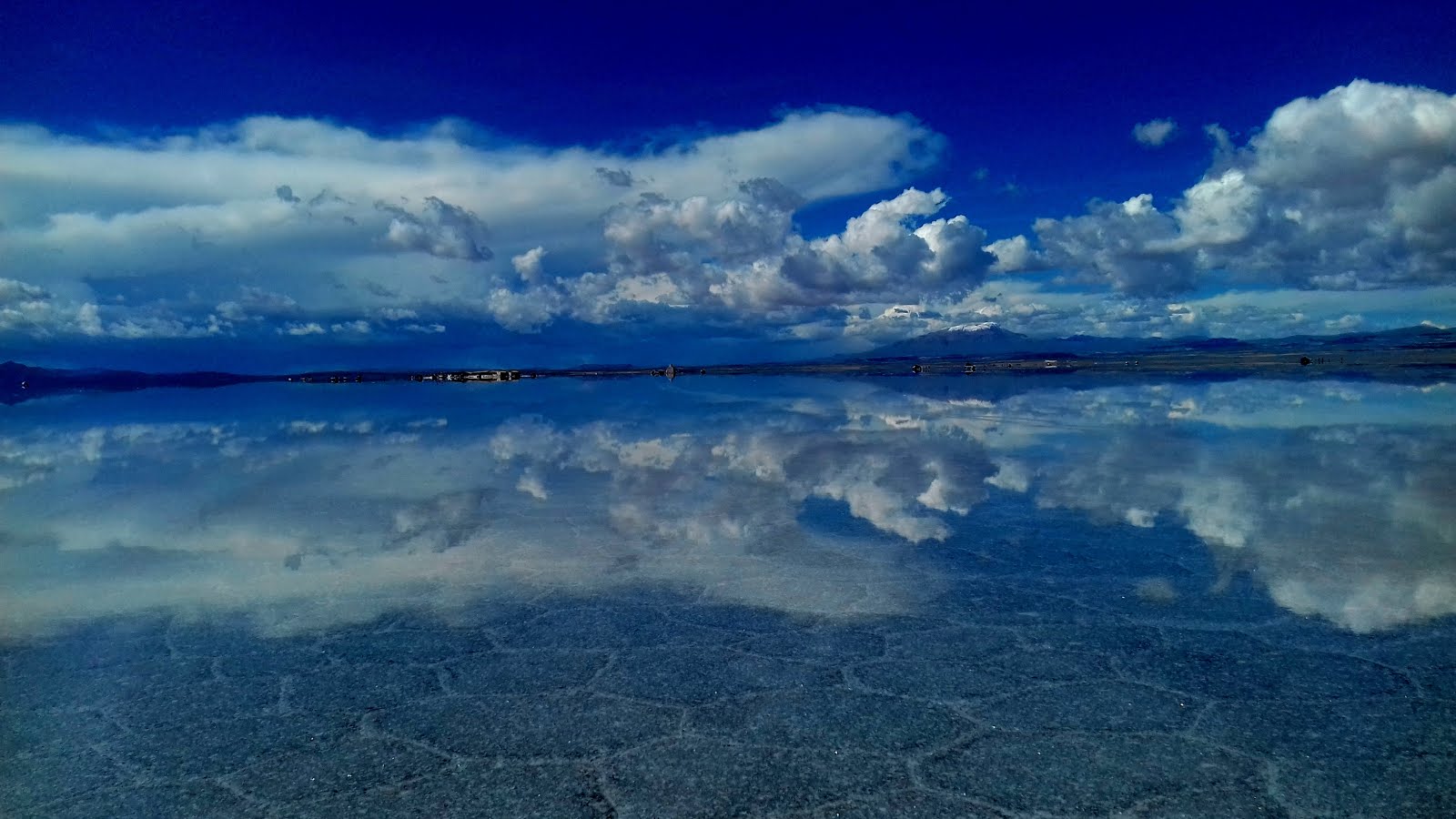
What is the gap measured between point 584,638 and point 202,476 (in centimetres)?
1207

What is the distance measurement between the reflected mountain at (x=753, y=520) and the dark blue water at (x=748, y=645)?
0.22 ft

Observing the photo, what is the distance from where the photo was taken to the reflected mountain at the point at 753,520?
6922 mm

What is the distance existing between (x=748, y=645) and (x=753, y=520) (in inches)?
161

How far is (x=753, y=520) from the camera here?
9773 mm

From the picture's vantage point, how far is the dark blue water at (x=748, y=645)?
13.0 feet

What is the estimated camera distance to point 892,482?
39.6 feet

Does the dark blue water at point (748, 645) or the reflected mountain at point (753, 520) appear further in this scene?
the reflected mountain at point (753, 520)

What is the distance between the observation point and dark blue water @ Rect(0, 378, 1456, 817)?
3951 mm

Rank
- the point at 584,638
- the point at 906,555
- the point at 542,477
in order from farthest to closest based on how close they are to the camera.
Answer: the point at 542,477, the point at 906,555, the point at 584,638

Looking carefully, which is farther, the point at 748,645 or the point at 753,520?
the point at 753,520

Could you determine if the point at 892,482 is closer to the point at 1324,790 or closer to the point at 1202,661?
the point at 1202,661

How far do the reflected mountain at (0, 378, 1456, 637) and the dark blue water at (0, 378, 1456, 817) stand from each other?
0.22ft

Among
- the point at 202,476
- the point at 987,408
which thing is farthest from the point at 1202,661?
the point at 987,408

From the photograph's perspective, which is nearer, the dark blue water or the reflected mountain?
the dark blue water
